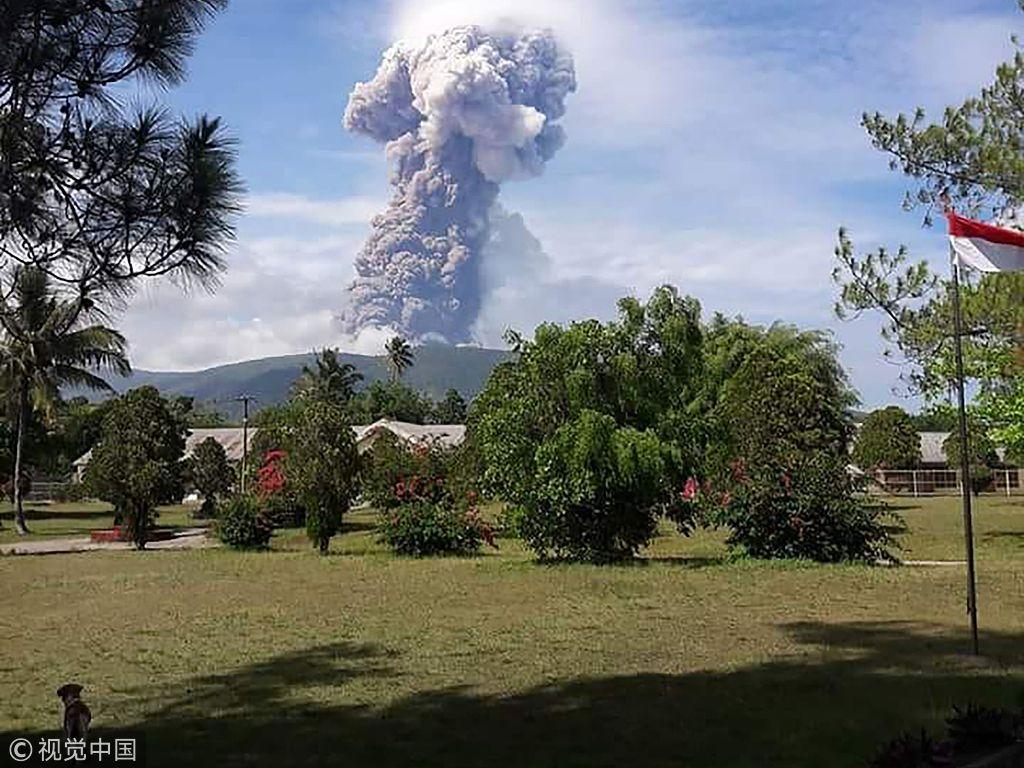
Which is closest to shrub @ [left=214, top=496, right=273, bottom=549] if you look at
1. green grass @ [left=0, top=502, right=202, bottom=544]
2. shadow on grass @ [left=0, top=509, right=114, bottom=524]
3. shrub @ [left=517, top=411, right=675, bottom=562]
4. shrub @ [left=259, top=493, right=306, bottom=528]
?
shrub @ [left=259, top=493, right=306, bottom=528]

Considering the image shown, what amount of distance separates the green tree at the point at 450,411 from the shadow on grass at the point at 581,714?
3188 inches

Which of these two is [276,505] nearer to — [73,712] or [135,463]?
[135,463]

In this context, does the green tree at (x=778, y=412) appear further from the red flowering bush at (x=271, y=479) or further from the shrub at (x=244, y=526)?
the shrub at (x=244, y=526)

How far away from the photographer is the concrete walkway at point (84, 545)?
26.0 m

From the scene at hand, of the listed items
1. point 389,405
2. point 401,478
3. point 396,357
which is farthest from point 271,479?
point 396,357

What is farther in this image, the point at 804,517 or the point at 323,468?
the point at 323,468

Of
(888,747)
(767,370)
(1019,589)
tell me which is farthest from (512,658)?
(767,370)

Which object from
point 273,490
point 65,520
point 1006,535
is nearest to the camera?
point 1006,535

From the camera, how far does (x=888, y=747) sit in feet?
18.4

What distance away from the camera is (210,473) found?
44.6 meters

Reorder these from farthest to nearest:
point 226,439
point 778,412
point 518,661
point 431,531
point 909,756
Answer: point 226,439, point 778,412, point 431,531, point 518,661, point 909,756

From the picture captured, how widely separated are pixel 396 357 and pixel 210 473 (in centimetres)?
5205

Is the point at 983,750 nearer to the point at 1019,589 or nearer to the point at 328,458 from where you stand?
the point at 1019,589

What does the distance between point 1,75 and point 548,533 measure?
14.2 m
